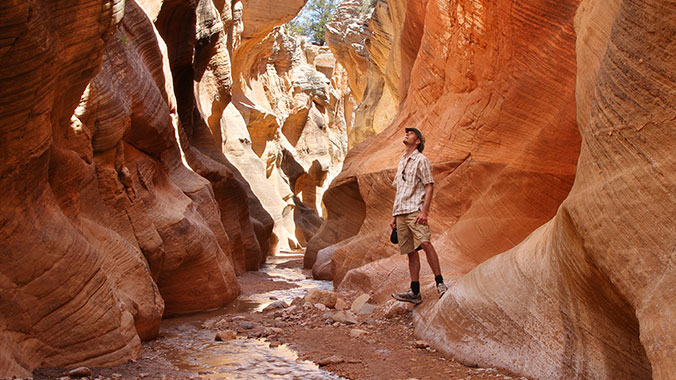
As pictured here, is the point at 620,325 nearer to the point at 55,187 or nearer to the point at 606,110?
the point at 606,110

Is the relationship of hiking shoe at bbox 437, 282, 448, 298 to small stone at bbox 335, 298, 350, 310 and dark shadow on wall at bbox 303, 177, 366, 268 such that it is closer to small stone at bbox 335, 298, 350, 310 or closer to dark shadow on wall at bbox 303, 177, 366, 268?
small stone at bbox 335, 298, 350, 310

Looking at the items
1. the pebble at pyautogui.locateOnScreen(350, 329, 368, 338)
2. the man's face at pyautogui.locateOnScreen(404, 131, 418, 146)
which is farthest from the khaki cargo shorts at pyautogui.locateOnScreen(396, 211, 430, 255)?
the pebble at pyautogui.locateOnScreen(350, 329, 368, 338)

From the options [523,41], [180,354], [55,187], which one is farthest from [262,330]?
[523,41]

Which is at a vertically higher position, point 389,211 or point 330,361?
point 389,211

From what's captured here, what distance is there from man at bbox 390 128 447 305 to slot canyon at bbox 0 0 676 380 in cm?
31

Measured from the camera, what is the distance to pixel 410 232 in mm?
5602

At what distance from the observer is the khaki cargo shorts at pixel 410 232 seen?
543 cm

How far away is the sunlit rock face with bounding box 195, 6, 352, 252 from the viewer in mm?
17609

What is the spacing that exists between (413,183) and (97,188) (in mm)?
2989

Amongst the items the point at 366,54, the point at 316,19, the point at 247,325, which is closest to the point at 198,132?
the point at 247,325

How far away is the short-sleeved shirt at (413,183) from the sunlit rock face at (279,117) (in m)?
8.85

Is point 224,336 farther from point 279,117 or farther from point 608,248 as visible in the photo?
point 279,117

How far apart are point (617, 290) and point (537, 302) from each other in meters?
1.01

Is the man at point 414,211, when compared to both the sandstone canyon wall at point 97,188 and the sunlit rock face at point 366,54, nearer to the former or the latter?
the sandstone canyon wall at point 97,188
